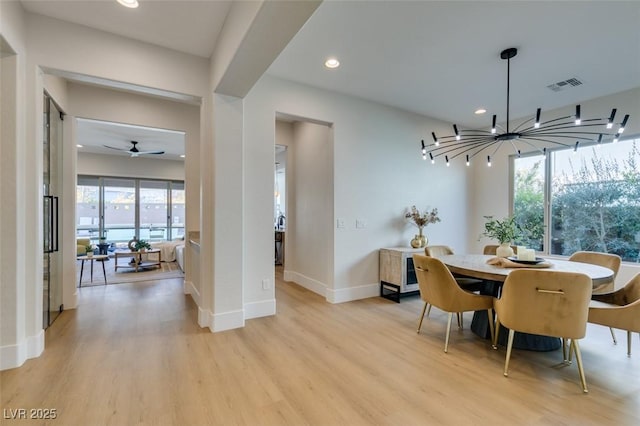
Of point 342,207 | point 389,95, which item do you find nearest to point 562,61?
point 389,95

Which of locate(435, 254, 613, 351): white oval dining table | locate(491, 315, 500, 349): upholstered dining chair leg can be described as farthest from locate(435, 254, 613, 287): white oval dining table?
locate(491, 315, 500, 349): upholstered dining chair leg

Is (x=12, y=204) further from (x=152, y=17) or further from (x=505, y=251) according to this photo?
(x=505, y=251)

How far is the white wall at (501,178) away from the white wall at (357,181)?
1.42 ft

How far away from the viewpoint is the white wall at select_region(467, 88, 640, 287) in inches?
157

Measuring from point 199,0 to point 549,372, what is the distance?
14.2ft

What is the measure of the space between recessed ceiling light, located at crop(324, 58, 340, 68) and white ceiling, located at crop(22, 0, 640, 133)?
0.24 feet

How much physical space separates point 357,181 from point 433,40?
208 cm

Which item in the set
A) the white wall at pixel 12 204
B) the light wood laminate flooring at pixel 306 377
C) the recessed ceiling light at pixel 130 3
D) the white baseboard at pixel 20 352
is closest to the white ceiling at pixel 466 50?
the recessed ceiling light at pixel 130 3

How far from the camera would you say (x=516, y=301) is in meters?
2.33

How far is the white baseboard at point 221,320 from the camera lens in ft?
10.3

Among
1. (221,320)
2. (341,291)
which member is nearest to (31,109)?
(221,320)

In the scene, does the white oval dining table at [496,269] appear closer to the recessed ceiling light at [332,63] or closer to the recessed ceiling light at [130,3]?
the recessed ceiling light at [332,63]

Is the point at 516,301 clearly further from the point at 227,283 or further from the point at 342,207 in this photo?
the point at 227,283

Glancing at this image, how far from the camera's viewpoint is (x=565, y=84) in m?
3.84
